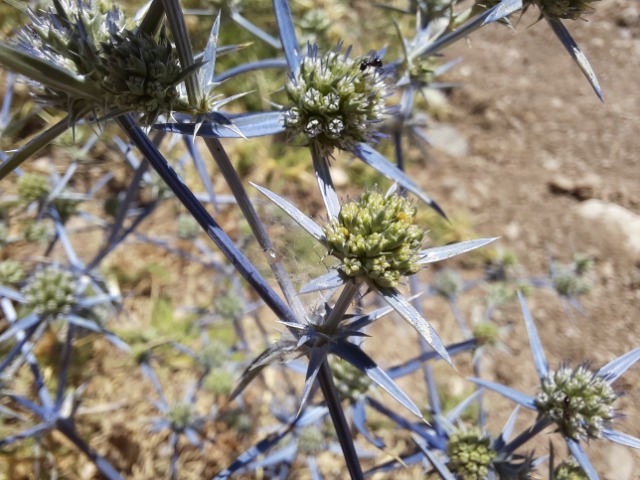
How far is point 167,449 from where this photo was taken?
99.9 inches

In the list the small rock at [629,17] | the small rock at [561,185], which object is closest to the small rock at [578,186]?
the small rock at [561,185]

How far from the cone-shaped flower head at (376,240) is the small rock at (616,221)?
2632mm

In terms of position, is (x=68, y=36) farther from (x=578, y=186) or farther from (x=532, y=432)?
(x=578, y=186)

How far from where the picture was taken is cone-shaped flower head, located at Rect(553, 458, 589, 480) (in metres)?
1.39

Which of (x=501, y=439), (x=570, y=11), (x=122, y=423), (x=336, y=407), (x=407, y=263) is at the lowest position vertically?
(x=501, y=439)

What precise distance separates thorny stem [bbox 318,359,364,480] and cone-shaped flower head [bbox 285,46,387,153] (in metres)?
0.52

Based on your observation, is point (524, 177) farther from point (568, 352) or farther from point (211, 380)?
point (211, 380)

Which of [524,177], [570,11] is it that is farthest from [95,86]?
[524,177]

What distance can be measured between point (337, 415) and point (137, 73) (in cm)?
83

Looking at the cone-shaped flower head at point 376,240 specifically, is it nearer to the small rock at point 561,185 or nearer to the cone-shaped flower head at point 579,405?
the cone-shaped flower head at point 579,405

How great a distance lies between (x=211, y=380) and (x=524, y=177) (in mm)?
2615

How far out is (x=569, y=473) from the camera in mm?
1406

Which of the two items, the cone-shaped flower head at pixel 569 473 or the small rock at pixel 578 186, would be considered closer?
the cone-shaped flower head at pixel 569 473

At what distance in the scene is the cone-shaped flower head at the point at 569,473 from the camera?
1.39 meters
